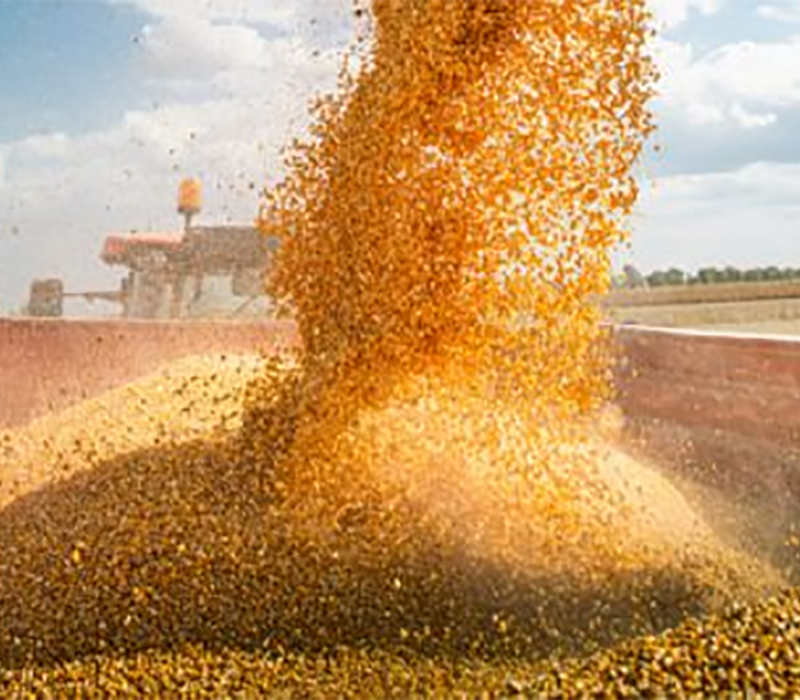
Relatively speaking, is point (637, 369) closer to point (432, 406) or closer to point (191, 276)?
point (432, 406)

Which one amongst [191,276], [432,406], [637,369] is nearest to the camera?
[432,406]

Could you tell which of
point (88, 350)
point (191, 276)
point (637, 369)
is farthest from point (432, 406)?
point (191, 276)

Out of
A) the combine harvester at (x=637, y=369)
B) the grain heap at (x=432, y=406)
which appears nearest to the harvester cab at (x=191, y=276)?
the combine harvester at (x=637, y=369)

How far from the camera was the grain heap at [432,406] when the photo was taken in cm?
309

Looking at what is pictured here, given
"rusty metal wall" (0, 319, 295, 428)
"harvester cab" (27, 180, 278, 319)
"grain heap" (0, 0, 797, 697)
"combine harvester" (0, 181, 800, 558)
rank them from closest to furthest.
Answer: "grain heap" (0, 0, 797, 697), "combine harvester" (0, 181, 800, 558), "rusty metal wall" (0, 319, 295, 428), "harvester cab" (27, 180, 278, 319)

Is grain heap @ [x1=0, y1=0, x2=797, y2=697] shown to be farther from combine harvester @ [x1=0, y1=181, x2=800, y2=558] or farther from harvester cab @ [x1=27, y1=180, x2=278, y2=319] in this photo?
harvester cab @ [x1=27, y1=180, x2=278, y2=319]

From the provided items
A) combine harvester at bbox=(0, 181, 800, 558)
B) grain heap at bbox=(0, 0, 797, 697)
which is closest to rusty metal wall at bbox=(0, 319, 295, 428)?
combine harvester at bbox=(0, 181, 800, 558)

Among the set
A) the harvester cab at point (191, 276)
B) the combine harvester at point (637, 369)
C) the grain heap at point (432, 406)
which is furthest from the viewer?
the harvester cab at point (191, 276)

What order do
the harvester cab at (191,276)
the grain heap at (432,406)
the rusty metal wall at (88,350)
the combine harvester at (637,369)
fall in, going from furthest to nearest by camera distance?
the harvester cab at (191,276) → the rusty metal wall at (88,350) → the combine harvester at (637,369) → the grain heap at (432,406)

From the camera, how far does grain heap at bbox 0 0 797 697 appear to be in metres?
3.09

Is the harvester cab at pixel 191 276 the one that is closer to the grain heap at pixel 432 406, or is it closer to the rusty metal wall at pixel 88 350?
the rusty metal wall at pixel 88 350

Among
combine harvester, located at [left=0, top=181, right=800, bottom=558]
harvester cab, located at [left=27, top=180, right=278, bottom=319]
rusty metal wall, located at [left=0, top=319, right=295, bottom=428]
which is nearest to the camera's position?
combine harvester, located at [left=0, top=181, right=800, bottom=558]

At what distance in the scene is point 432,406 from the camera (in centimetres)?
361

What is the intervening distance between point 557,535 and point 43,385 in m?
2.69
